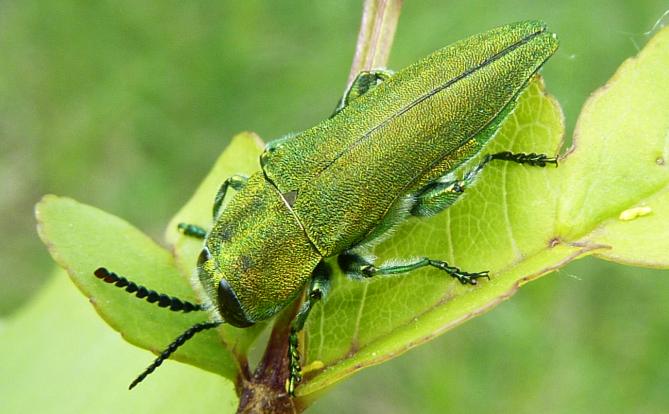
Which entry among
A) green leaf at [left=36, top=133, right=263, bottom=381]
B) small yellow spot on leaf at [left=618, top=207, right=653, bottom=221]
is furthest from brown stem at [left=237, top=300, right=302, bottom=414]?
small yellow spot on leaf at [left=618, top=207, right=653, bottom=221]

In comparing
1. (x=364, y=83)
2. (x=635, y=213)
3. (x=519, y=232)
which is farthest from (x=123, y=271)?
(x=635, y=213)

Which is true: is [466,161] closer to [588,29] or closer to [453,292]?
[453,292]

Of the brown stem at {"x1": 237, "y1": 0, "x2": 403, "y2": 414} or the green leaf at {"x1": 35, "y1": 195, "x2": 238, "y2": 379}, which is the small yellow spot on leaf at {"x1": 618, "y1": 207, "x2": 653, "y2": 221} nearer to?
the brown stem at {"x1": 237, "y1": 0, "x2": 403, "y2": 414}

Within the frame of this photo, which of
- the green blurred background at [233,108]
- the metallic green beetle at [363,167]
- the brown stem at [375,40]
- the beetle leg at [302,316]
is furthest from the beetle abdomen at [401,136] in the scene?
the green blurred background at [233,108]

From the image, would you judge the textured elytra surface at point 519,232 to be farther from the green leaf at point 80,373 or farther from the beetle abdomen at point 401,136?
the beetle abdomen at point 401,136

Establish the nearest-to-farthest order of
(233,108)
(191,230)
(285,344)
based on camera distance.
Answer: (285,344) → (191,230) → (233,108)

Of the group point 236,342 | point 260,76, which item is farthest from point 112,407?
point 260,76

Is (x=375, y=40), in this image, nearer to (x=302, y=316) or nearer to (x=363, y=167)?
(x=363, y=167)
